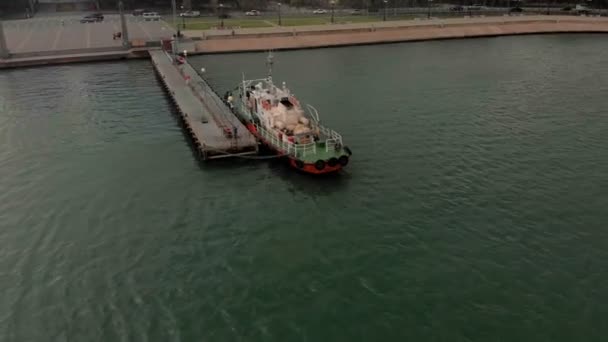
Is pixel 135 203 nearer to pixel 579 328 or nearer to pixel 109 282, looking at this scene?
pixel 109 282

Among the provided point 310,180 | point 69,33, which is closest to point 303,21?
point 69,33

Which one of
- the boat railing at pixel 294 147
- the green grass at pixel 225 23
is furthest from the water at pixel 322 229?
the green grass at pixel 225 23

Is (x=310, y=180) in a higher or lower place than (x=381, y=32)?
lower

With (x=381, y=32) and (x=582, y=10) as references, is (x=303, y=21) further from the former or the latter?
(x=582, y=10)

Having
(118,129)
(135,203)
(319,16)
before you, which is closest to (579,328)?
(135,203)

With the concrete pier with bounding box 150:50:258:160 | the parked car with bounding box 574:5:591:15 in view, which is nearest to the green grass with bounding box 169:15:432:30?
the parked car with bounding box 574:5:591:15

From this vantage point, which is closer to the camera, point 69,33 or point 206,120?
point 206,120

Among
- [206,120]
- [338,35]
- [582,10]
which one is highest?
[582,10]

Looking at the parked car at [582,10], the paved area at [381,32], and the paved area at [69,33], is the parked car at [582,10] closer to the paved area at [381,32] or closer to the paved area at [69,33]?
the paved area at [381,32]
